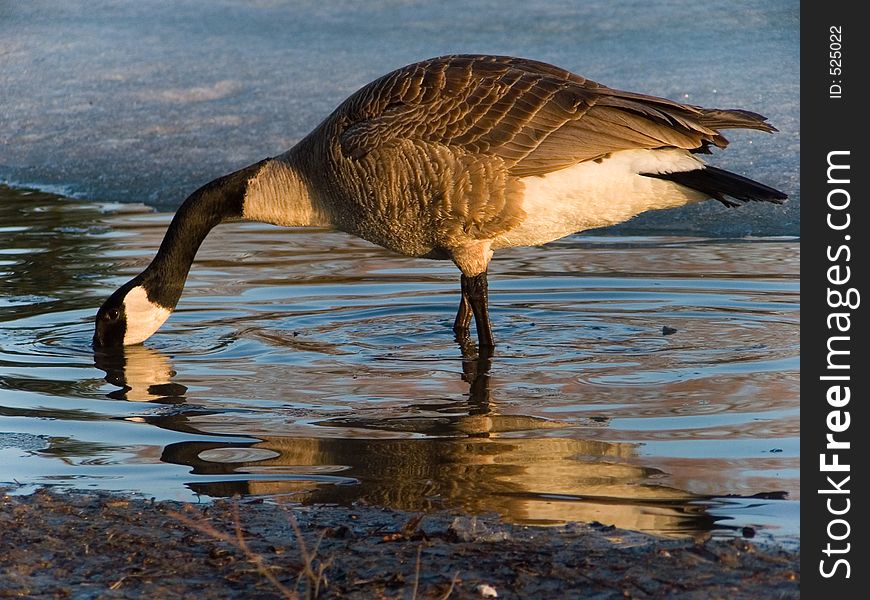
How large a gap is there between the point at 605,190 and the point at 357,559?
334 cm

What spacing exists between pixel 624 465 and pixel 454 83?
8.82 ft

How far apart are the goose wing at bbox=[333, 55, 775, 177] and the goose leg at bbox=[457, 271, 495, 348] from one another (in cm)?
65

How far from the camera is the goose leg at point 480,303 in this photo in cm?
635

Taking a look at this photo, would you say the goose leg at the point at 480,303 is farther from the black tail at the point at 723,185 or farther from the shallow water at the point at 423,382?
the black tail at the point at 723,185

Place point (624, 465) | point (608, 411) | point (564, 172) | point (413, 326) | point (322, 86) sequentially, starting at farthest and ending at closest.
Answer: point (322, 86)
point (413, 326)
point (564, 172)
point (608, 411)
point (624, 465)

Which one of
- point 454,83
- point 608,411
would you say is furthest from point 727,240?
point 608,411

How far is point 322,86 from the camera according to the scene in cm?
1202

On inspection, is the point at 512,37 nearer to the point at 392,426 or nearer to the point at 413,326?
the point at 413,326

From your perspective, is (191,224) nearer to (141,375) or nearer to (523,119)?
(141,375)

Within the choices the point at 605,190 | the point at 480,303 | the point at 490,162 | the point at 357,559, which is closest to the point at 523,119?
the point at 490,162

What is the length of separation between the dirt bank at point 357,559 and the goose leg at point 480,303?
275 cm

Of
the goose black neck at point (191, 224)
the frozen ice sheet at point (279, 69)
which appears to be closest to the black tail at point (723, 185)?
the goose black neck at point (191, 224)

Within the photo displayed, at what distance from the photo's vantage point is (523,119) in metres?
6.11

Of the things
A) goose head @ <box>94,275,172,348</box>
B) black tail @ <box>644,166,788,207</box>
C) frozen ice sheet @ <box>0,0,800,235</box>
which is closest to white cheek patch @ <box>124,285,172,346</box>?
goose head @ <box>94,275,172,348</box>
